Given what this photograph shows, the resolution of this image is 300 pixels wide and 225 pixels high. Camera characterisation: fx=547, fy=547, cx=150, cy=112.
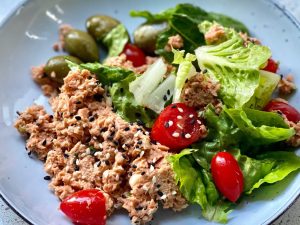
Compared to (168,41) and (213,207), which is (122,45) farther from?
(213,207)

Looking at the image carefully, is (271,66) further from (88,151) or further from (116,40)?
(88,151)

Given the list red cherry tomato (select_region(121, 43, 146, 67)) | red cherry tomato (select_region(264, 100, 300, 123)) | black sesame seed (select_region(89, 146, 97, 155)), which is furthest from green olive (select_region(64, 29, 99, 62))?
red cherry tomato (select_region(264, 100, 300, 123))

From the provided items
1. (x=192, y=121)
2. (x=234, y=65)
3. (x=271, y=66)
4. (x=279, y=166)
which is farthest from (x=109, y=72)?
(x=279, y=166)

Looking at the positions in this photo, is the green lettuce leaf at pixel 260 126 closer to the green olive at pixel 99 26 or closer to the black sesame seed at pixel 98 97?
the black sesame seed at pixel 98 97

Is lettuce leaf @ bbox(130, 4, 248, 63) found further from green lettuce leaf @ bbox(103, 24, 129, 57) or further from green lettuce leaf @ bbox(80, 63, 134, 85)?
green lettuce leaf @ bbox(80, 63, 134, 85)

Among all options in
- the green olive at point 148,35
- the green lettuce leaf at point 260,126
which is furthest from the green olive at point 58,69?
the green lettuce leaf at point 260,126

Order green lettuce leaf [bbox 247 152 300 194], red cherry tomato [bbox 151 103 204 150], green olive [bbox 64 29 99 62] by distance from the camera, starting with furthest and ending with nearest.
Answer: green olive [bbox 64 29 99 62] → red cherry tomato [bbox 151 103 204 150] → green lettuce leaf [bbox 247 152 300 194]
